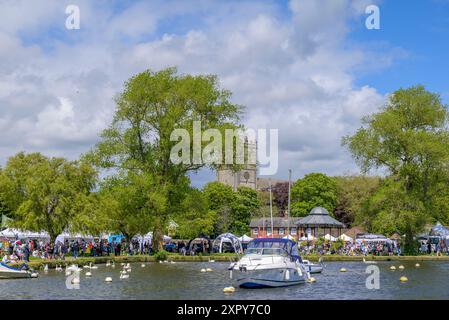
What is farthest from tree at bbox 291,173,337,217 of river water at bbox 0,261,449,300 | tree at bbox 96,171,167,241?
river water at bbox 0,261,449,300

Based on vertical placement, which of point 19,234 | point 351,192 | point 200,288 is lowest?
point 200,288

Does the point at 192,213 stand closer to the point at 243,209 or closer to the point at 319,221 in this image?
the point at 319,221

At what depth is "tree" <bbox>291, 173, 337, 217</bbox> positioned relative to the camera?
141625 millimetres

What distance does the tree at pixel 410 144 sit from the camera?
7738 centimetres

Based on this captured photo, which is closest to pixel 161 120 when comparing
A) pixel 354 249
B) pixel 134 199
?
pixel 134 199

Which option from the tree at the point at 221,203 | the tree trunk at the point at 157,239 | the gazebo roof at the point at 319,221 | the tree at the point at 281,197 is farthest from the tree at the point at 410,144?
the tree at the point at 281,197

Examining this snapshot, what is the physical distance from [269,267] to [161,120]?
36.5 metres

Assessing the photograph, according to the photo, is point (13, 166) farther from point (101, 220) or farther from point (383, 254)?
point (383, 254)

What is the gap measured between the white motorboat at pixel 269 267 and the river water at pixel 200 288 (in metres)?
0.64

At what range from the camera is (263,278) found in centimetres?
3756

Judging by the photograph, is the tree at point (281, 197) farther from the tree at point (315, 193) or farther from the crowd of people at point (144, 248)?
the crowd of people at point (144, 248)

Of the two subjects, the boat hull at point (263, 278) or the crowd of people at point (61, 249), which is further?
the crowd of people at point (61, 249)

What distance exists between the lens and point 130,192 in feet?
228
